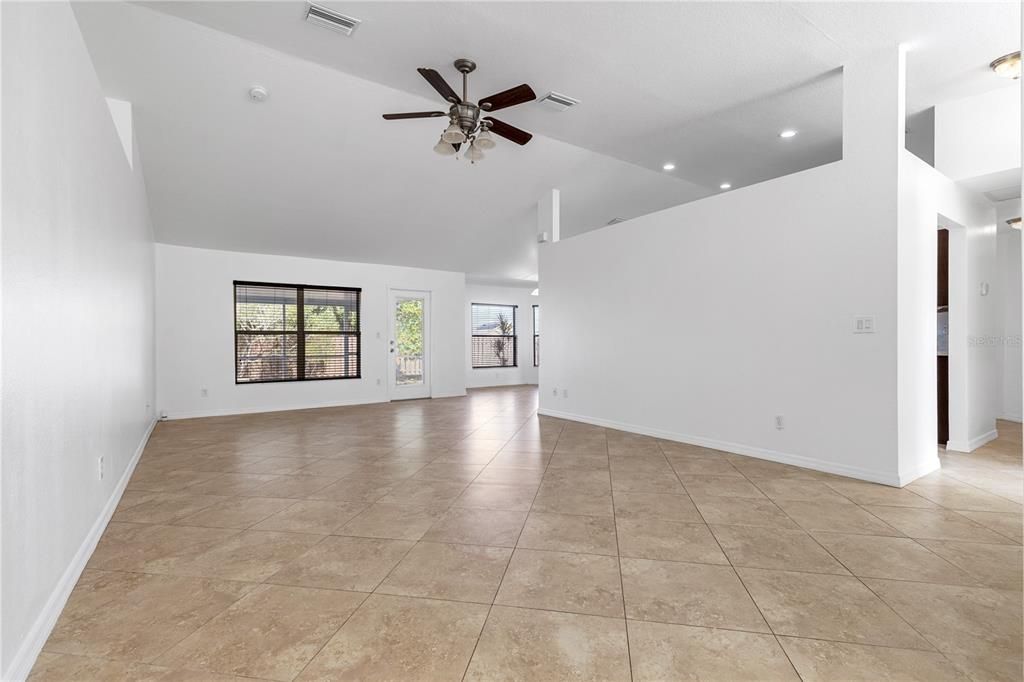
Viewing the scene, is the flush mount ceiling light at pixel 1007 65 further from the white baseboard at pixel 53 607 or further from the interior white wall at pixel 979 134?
the white baseboard at pixel 53 607

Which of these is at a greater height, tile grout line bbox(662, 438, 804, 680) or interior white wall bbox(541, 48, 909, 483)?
interior white wall bbox(541, 48, 909, 483)

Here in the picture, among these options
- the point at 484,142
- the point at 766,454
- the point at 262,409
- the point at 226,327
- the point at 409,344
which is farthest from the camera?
the point at 409,344

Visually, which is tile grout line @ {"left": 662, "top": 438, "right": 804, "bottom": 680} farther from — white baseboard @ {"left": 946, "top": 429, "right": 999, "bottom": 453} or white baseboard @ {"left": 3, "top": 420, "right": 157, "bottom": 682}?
white baseboard @ {"left": 946, "top": 429, "right": 999, "bottom": 453}

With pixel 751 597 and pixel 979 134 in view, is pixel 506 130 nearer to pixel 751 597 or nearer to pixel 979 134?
pixel 751 597

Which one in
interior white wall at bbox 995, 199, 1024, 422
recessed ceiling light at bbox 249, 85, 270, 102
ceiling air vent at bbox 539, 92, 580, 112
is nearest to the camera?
ceiling air vent at bbox 539, 92, 580, 112

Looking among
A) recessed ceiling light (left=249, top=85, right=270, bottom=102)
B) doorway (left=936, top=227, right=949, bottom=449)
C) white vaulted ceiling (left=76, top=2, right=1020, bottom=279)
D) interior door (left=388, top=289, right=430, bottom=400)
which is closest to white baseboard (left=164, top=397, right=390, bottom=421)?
interior door (left=388, top=289, right=430, bottom=400)

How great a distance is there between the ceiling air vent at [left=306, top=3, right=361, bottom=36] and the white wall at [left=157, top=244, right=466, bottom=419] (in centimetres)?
503

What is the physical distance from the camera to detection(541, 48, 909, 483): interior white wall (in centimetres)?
336

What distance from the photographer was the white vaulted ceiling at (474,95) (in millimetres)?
3012

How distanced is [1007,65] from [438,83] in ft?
13.4

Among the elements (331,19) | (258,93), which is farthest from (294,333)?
(331,19)

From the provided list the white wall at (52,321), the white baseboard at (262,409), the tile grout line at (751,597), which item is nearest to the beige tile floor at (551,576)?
the tile grout line at (751,597)

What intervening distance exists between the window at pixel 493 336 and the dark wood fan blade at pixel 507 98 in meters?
7.48

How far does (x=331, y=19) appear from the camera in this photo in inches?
116
